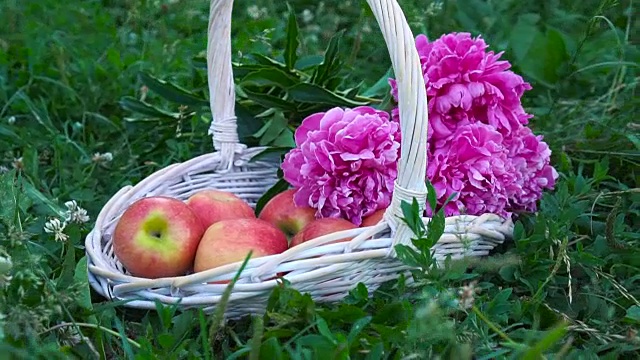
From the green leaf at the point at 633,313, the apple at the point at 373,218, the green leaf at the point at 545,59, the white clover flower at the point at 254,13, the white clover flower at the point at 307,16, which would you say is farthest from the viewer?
the white clover flower at the point at 307,16

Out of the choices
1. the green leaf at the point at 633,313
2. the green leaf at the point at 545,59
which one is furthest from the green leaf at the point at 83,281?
the green leaf at the point at 545,59

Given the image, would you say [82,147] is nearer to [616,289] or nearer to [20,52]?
[20,52]

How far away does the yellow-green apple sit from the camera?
147 centimetres

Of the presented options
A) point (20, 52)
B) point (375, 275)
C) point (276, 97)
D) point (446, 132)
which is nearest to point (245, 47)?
point (276, 97)

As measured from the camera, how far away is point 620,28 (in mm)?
2650

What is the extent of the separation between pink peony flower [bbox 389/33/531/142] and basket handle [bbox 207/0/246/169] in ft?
1.12

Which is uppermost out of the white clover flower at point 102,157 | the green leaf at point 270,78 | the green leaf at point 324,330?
the green leaf at point 270,78

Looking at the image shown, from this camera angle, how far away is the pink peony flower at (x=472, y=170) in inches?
60.3

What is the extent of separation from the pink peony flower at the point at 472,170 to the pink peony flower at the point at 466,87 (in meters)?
0.04

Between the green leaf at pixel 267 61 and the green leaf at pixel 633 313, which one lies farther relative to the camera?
the green leaf at pixel 267 61

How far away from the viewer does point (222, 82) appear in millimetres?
1735

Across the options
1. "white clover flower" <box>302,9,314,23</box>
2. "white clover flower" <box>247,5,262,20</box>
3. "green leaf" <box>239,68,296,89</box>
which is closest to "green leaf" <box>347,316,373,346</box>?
"green leaf" <box>239,68,296,89</box>

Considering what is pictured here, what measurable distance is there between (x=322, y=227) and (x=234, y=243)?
155 millimetres

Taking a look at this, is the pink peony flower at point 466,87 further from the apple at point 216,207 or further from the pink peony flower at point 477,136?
the apple at point 216,207
